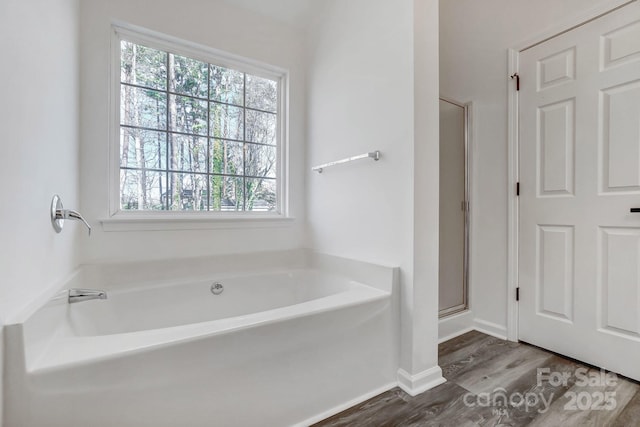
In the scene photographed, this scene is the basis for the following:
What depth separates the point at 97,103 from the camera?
1.62 metres

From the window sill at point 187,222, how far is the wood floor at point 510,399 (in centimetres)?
135

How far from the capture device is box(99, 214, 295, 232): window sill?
66.7 inches

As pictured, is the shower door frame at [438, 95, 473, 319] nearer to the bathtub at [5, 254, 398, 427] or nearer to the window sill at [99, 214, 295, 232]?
the bathtub at [5, 254, 398, 427]

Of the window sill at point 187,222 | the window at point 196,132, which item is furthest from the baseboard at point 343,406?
the window at point 196,132

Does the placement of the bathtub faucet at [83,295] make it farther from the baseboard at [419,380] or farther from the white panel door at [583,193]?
the white panel door at [583,193]

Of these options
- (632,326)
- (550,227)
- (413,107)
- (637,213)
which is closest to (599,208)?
(637,213)

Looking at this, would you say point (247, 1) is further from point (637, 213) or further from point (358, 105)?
point (637, 213)

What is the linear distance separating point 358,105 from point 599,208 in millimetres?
1530

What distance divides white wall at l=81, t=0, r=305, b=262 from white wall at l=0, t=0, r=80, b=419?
19 cm

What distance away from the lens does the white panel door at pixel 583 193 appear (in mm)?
1521

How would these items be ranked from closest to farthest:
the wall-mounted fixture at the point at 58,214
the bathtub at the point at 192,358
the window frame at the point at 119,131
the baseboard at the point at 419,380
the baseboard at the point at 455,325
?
the bathtub at the point at 192,358, the wall-mounted fixture at the point at 58,214, the baseboard at the point at 419,380, the window frame at the point at 119,131, the baseboard at the point at 455,325

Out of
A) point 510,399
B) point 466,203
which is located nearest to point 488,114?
point 466,203

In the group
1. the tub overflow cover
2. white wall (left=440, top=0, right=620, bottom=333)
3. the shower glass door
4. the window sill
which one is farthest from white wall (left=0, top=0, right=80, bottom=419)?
white wall (left=440, top=0, right=620, bottom=333)

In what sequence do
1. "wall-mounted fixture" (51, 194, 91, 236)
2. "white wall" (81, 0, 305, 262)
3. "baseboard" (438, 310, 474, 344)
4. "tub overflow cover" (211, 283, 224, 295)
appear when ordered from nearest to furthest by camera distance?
"wall-mounted fixture" (51, 194, 91, 236) → "white wall" (81, 0, 305, 262) → "tub overflow cover" (211, 283, 224, 295) → "baseboard" (438, 310, 474, 344)
